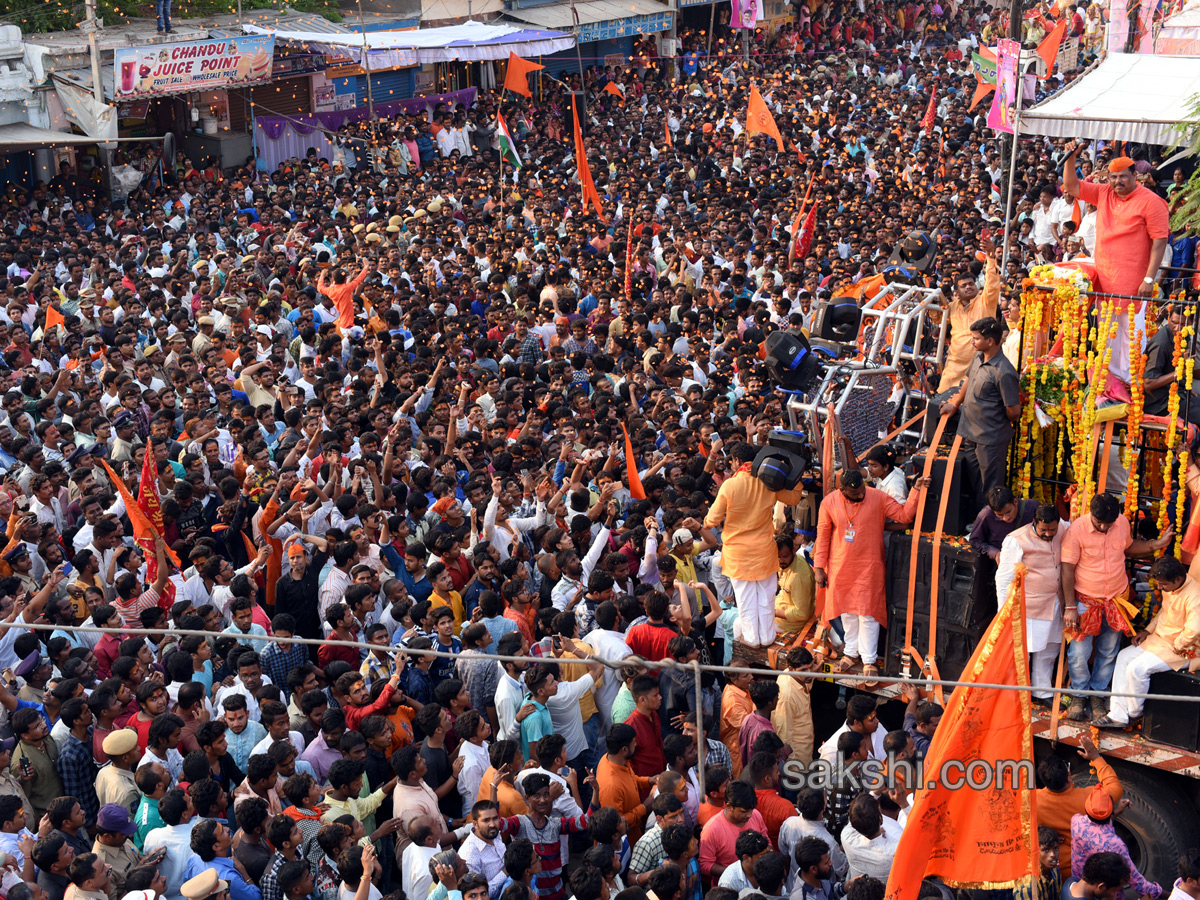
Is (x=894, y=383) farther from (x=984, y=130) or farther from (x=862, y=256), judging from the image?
(x=984, y=130)

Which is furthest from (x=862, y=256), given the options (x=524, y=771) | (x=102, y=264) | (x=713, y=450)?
(x=524, y=771)

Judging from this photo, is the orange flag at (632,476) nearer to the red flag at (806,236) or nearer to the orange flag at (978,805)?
the orange flag at (978,805)

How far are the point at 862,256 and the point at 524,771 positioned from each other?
389 inches

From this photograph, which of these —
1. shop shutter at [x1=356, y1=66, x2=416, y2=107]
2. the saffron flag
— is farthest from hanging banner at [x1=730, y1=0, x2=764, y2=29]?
the saffron flag

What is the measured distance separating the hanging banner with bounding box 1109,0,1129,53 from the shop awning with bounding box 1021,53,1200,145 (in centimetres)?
807

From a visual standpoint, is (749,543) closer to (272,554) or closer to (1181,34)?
(272,554)

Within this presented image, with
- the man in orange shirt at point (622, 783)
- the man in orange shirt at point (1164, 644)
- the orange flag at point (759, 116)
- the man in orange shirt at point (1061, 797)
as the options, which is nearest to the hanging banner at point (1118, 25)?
the orange flag at point (759, 116)

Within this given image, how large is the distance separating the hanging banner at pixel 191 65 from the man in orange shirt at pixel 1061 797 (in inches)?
712

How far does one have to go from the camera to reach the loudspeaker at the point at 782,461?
7.55m

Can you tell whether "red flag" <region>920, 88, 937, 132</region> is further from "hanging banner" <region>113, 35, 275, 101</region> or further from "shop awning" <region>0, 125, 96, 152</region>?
"shop awning" <region>0, 125, 96, 152</region>

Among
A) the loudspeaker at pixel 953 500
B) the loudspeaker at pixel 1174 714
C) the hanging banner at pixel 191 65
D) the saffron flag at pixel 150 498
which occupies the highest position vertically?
the hanging banner at pixel 191 65

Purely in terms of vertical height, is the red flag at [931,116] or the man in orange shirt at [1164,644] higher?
the red flag at [931,116]

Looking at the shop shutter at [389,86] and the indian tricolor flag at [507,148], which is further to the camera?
the shop shutter at [389,86]

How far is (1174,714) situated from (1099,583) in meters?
0.74
